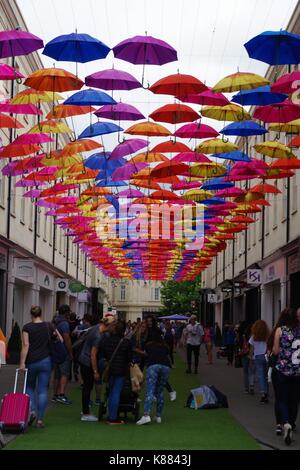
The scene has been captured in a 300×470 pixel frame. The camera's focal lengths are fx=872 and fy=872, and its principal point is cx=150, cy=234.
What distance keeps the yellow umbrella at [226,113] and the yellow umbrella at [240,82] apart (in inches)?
65.8

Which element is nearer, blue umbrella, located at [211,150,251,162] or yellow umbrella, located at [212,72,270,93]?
yellow umbrella, located at [212,72,270,93]

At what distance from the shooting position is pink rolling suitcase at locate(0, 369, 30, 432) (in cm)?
1217

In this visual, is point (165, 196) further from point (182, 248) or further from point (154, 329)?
point (182, 248)

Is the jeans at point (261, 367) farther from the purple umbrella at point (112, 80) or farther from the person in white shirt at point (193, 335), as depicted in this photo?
the person in white shirt at point (193, 335)

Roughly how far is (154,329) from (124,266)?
43375 mm

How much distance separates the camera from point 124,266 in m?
58.1

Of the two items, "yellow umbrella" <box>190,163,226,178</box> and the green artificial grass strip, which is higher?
"yellow umbrella" <box>190,163,226,178</box>

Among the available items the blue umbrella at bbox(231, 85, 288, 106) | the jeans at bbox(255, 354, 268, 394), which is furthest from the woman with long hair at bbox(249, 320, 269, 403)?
the blue umbrella at bbox(231, 85, 288, 106)

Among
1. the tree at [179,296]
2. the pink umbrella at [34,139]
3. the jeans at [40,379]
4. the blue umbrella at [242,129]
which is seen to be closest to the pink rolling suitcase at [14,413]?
the jeans at [40,379]

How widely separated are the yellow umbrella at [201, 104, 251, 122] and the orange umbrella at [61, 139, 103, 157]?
373cm

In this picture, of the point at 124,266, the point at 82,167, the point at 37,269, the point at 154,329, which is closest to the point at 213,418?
the point at 154,329

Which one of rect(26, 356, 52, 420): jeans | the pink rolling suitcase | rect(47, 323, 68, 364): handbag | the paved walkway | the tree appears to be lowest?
the paved walkway

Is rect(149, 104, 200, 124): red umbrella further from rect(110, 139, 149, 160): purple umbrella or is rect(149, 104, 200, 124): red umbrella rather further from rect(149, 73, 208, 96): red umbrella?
rect(110, 139, 149, 160): purple umbrella

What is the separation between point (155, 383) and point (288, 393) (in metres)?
2.61
